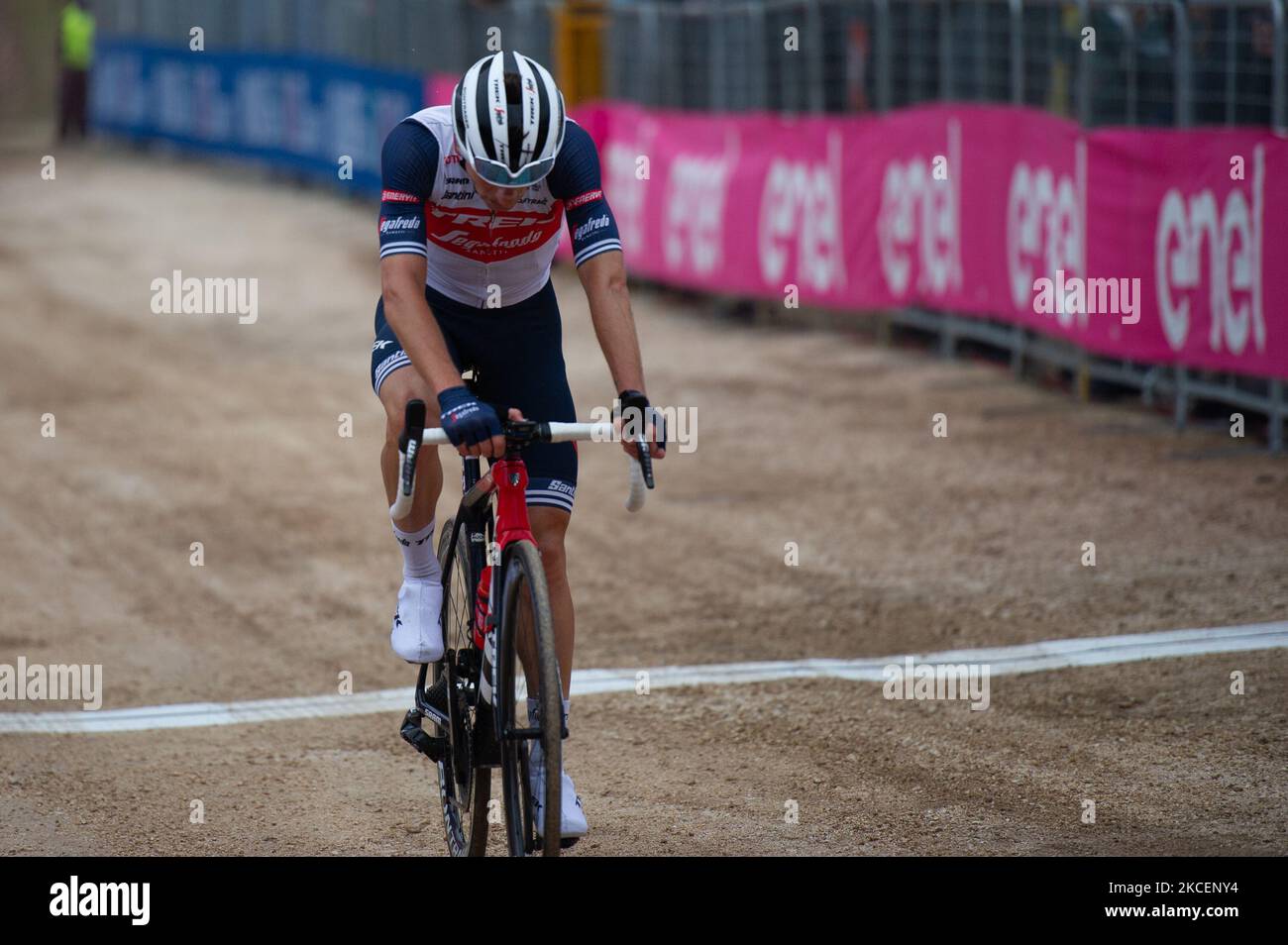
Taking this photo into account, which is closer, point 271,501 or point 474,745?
point 474,745

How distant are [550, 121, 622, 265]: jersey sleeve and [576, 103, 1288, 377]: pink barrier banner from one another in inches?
230

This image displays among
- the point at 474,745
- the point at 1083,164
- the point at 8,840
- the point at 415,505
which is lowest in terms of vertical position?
the point at 8,840

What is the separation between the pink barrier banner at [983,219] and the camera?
1006 cm

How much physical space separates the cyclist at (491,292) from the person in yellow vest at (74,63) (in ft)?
91.4

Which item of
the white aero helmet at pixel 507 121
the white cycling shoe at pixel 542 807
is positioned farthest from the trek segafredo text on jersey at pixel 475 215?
the white cycling shoe at pixel 542 807

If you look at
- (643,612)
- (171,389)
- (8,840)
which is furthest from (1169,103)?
(8,840)

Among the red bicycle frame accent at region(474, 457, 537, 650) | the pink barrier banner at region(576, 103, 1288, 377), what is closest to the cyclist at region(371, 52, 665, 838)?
the red bicycle frame accent at region(474, 457, 537, 650)

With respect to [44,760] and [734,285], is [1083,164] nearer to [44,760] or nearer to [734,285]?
[734,285]

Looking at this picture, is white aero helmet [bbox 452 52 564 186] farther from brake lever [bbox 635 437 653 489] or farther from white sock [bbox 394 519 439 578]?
white sock [bbox 394 519 439 578]

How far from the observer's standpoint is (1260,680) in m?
6.48

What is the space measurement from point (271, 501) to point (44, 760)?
4065mm
